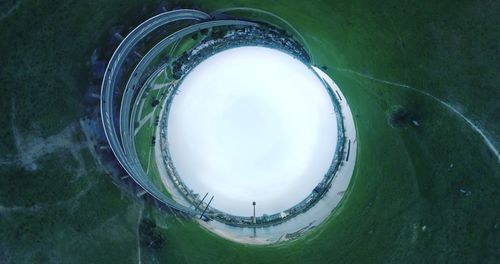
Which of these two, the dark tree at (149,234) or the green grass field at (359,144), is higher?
the green grass field at (359,144)

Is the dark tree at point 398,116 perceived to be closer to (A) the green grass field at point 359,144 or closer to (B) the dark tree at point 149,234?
(A) the green grass field at point 359,144

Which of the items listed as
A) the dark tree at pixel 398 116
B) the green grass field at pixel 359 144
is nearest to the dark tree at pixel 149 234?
the green grass field at pixel 359 144

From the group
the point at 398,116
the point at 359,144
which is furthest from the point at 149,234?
the point at 398,116

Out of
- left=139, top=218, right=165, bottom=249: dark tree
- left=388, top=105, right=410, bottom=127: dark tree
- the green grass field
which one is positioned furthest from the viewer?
left=388, top=105, right=410, bottom=127: dark tree

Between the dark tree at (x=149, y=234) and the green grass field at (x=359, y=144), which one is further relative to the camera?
the dark tree at (x=149, y=234)

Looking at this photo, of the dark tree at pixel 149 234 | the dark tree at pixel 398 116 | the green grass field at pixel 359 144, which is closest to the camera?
the green grass field at pixel 359 144

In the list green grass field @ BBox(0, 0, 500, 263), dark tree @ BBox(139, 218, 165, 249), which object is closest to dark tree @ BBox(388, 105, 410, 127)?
green grass field @ BBox(0, 0, 500, 263)

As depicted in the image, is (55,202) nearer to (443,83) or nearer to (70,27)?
(70,27)

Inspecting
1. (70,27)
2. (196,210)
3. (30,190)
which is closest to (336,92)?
(196,210)

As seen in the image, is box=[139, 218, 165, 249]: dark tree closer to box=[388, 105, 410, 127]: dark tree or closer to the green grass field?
the green grass field
